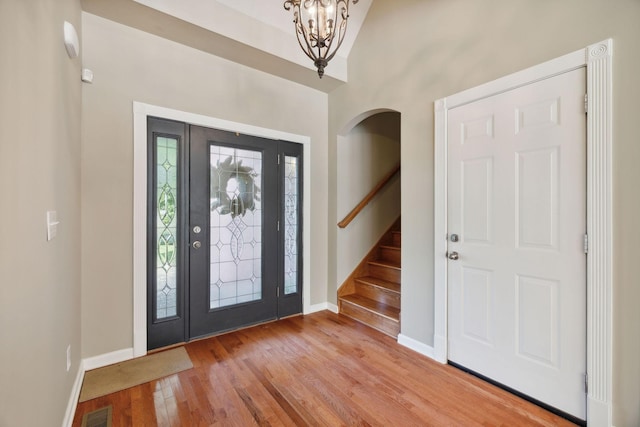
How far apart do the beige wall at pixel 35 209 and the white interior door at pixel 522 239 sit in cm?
245

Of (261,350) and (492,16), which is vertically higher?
(492,16)

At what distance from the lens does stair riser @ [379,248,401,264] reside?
3.66 meters

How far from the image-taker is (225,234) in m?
2.88

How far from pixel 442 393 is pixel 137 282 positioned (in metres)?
2.46

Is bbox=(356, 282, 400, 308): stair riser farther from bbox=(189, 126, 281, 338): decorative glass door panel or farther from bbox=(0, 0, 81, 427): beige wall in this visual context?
bbox=(0, 0, 81, 427): beige wall

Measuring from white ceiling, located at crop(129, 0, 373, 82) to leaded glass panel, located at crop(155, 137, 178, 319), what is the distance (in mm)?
1002

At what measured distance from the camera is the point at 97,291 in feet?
7.41

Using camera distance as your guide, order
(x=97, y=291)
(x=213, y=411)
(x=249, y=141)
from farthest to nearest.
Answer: (x=249, y=141)
(x=97, y=291)
(x=213, y=411)

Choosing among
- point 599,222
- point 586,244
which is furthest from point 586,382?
point 599,222

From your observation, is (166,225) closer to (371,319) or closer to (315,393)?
(315,393)

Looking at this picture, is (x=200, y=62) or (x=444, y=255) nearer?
(x=444, y=255)

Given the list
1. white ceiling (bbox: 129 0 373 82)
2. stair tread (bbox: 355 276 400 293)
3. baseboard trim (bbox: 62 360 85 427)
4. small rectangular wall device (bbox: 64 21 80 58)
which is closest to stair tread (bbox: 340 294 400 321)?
stair tread (bbox: 355 276 400 293)

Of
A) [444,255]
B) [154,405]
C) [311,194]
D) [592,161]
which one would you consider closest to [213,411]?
[154,405]

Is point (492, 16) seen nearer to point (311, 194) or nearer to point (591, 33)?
point (591, 33)
